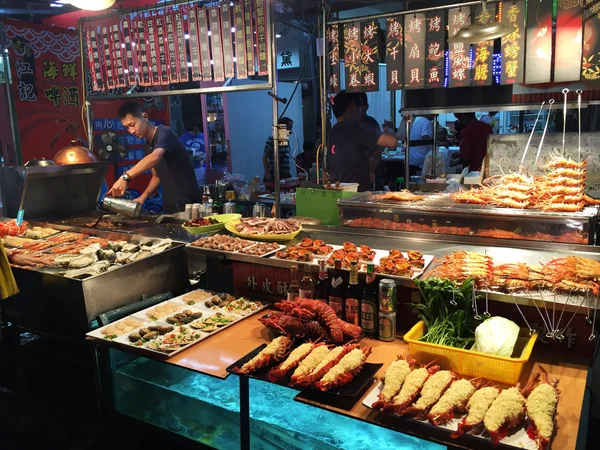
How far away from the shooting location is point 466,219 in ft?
12.2

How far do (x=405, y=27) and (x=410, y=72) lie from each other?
15.5 inches

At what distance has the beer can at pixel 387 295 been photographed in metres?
2.53

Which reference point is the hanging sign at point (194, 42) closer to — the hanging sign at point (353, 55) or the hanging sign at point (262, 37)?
the hanging sign at point (262, 37)

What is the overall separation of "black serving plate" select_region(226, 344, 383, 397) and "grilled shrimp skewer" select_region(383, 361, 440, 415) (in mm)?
181

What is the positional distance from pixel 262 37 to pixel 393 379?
10.1ft

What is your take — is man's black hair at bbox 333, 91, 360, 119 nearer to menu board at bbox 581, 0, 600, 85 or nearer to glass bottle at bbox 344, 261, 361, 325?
menu board at bbox 581, 0, 600, 85

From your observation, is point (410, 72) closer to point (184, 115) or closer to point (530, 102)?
point (530, 102)

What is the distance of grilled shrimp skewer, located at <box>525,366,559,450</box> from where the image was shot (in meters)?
1.70

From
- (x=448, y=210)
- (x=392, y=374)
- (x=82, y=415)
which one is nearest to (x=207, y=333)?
(x=392, y=374)

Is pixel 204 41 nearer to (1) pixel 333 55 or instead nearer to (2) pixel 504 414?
(1) pixel 333 55

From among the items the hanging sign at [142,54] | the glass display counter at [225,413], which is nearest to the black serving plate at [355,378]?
the glass display counter at [225,413]

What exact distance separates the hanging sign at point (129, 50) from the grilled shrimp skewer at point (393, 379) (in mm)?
4047

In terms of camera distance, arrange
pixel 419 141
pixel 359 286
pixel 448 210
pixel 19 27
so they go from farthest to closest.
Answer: pixel 419 141, pixel 19 27, pixel 448 210, pixel 359 286

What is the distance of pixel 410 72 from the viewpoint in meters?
4.50
